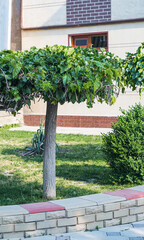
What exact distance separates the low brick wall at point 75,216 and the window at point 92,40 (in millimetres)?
10171

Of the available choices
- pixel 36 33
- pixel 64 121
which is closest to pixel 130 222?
pixel 64 121

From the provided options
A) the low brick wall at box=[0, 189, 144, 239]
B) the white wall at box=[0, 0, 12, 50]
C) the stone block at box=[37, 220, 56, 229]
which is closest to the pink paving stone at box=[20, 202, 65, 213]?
the low brick wall at box=[0, 189, 144, 239]

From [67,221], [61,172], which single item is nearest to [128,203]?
[67,221]

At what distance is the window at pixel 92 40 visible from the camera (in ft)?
46.7

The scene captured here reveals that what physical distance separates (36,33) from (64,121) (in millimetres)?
3632

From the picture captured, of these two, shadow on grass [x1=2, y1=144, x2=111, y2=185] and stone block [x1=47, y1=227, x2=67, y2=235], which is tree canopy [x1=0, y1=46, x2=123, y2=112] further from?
shadow on grass [x1=2, y1=144, x2=111, y2=185]

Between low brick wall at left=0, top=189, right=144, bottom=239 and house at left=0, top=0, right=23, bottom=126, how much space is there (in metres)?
9.88

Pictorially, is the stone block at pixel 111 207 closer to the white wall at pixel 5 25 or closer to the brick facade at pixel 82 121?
the brick facade at pixel 82 121

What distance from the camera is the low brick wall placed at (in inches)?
159

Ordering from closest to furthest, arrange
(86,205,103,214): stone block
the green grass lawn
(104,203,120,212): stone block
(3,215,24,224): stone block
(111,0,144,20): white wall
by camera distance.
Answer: (3,215,24,224): stone block
(86,205,103,214): stone block
(104,203,120,212): stone block
the green grass lawn
(111,0,144,20): white wall

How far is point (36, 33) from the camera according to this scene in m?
14.9

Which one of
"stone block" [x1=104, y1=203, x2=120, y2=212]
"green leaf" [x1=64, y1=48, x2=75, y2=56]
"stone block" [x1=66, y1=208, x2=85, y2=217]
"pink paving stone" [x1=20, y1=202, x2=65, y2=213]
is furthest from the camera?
"green leaf" [x1=64, y1=48, x2=75, y2=56]

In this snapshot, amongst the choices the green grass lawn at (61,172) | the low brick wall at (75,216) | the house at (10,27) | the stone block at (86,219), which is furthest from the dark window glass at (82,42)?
the stone block at (86,219)

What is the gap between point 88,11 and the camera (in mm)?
13977
